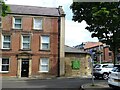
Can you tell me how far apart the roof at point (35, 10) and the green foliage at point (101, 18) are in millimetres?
18072

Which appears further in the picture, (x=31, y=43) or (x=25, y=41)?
(x=31, y=43)

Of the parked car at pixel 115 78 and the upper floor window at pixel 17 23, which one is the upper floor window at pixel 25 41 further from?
the parked car at pixel 115 78

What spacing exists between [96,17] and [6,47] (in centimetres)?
2106

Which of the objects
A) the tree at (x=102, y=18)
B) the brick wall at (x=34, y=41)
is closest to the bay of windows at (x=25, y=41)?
the brick wall at (x=34, y=41)

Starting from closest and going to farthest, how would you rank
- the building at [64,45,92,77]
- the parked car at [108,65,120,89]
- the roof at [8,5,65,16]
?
1. the parked car at [108,65,120,89]
2. the roof at [8,5,65,16]
3. the building at [64,45,92,77]

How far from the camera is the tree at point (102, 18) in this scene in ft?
60.3

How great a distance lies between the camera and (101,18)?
1853cm

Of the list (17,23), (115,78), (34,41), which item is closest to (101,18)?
(115,78)

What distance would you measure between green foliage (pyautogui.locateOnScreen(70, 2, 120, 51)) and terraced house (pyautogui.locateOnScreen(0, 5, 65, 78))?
1717 centimetres

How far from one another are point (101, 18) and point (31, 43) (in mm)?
20652

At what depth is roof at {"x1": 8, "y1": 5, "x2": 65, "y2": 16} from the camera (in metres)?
38.8

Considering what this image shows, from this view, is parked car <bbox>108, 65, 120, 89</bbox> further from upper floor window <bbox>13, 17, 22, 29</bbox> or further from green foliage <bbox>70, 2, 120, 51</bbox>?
upper floor window <bbox>13, 17, 22, 29</bbox>

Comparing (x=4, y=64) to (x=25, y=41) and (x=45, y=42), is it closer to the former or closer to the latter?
(x=25, y=41)

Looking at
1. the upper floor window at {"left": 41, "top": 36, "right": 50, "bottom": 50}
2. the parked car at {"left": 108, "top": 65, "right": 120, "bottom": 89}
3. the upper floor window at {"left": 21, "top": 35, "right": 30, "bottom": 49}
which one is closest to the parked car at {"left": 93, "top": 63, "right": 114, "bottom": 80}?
the upper floor window at {"left": 41, "top": 36, "right": 50, "bottom": 50}
